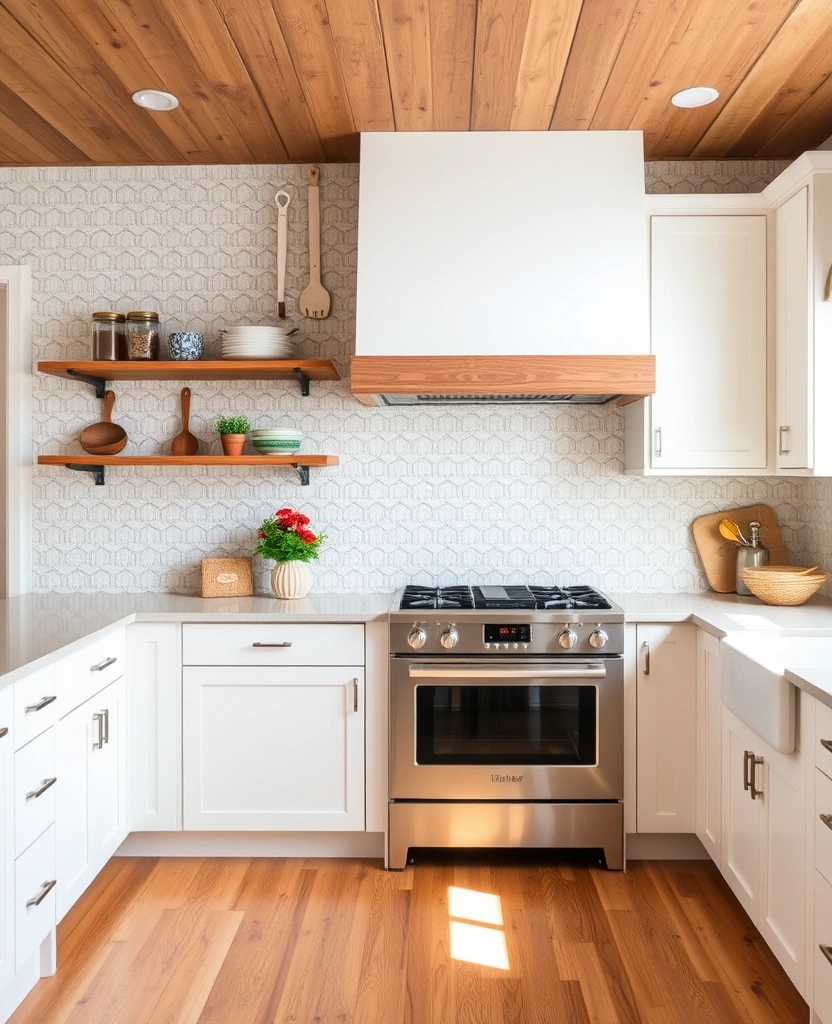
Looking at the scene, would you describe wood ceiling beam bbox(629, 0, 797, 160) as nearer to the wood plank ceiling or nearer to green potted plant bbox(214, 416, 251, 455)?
the wood plank ceiling

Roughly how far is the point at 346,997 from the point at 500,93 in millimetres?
2620

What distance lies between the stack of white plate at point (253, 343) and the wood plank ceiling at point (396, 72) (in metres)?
0.68

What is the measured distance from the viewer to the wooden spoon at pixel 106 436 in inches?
129

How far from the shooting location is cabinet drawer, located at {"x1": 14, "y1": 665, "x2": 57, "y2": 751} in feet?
6.79

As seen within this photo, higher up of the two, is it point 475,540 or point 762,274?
point 762,274

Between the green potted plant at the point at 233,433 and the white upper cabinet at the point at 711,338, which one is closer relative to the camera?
the white upper cabinet at the point at 711,338

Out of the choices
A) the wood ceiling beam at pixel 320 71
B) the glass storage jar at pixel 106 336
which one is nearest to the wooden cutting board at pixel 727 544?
the wood ceiling beam at pixel 320 71

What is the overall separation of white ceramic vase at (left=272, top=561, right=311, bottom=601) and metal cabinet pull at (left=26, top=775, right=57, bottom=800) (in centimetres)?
109

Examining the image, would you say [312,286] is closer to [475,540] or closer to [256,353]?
[256,353]

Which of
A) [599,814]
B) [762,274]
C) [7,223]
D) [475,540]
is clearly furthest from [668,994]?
[7,223]

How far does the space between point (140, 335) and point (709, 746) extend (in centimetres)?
246

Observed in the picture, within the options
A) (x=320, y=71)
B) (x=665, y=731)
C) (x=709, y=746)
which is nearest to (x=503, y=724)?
(x=665, y=731)

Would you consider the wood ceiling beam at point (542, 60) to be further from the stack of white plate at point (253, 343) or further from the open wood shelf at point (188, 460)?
the open wood shelf at point (188, 460)

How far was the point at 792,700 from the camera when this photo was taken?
204 centimetres
